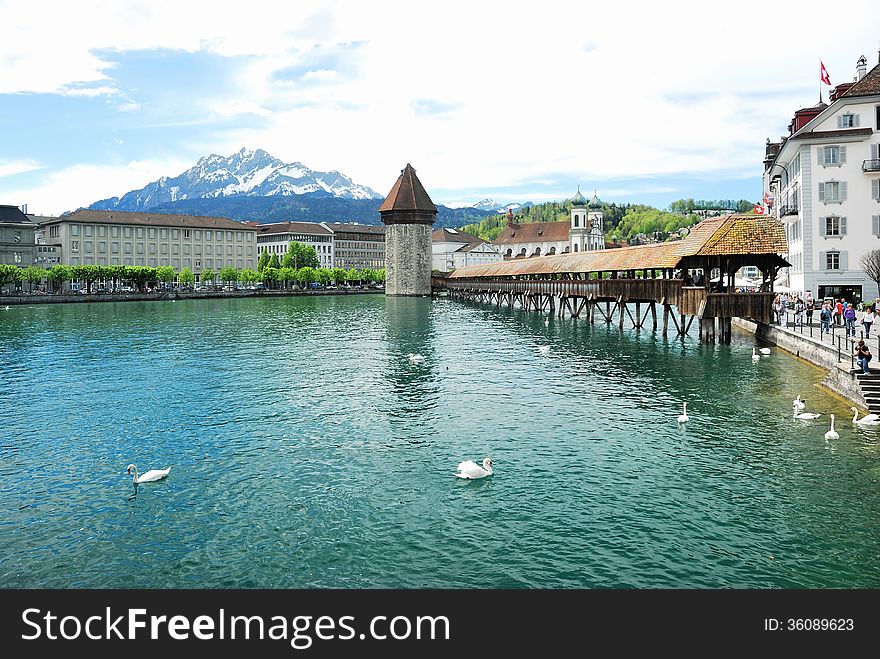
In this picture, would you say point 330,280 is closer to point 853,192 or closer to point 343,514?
point 853,192

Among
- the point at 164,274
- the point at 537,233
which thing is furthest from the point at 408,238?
the point at 537,233

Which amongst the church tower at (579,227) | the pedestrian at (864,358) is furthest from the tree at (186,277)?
the pedestrian at (864,358)

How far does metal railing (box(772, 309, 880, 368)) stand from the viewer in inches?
974

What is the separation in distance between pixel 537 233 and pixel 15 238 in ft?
375

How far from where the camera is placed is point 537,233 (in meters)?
180

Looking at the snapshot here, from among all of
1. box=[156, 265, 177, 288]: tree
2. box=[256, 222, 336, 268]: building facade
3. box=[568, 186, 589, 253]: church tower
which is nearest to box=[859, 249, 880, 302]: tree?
box=[156, 265, 177, 288]: tree

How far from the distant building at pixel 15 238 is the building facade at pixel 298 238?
75597 millimetres

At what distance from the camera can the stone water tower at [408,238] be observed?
388ft

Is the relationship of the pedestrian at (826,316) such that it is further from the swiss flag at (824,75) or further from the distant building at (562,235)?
the distant building at (562,235)

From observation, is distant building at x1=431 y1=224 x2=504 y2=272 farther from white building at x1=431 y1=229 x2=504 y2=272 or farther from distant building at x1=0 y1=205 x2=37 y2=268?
distant building at x1=0 y1=205 x2=37 y2=268

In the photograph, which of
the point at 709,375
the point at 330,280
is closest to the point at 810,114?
the point at 709,375

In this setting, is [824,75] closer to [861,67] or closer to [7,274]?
[861,67]
